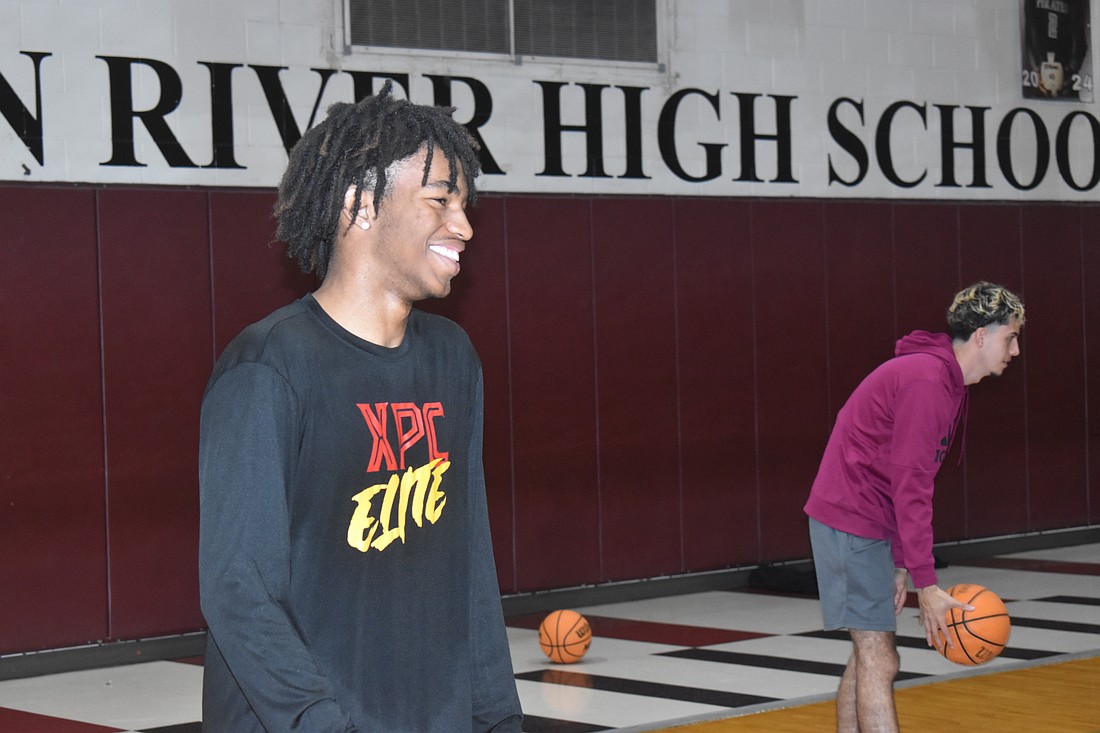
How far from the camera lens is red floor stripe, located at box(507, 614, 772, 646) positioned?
308 inches

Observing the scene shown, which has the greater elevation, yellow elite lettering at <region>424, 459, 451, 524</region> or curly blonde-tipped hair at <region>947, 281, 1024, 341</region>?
curly blonde-tipped hair at <region>947, 281, 1024, 341</region>

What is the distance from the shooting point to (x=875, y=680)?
14.9 ft

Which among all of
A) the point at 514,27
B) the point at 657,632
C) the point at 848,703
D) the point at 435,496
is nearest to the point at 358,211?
the point at 435,496

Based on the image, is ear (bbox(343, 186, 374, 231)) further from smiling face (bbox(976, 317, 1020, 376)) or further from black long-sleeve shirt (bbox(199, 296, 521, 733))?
smiling face (bbox(976, 317, 1020, 376))

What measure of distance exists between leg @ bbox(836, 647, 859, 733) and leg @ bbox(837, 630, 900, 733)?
0.19 feet

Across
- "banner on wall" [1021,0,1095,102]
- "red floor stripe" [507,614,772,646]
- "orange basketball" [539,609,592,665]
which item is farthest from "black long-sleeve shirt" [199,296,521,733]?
"banner on wall" [1021,0,1095,102]

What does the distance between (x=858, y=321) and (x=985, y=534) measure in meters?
1.85

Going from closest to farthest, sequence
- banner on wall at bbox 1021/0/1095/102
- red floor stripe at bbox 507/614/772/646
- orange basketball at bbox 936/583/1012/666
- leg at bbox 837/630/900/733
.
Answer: leg at bbox 837/630/900/733 → orange basketball at bbox 936/583/1012/666 → red floor stripe at bbox 507/614/772/646 → banner on wall at bbox 1021/0/1095/102

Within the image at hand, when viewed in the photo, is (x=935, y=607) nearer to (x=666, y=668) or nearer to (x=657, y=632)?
(x=666, y=668)

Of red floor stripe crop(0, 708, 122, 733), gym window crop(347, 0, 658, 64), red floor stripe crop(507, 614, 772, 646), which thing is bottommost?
red floor stripe crop(507, 614, 772, 646)

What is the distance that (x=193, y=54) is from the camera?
7.80m

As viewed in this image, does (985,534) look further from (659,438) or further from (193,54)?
(193,54)

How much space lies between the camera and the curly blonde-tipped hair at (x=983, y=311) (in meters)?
4.58

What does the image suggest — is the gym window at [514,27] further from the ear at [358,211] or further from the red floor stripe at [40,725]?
the ear at [358,211]
